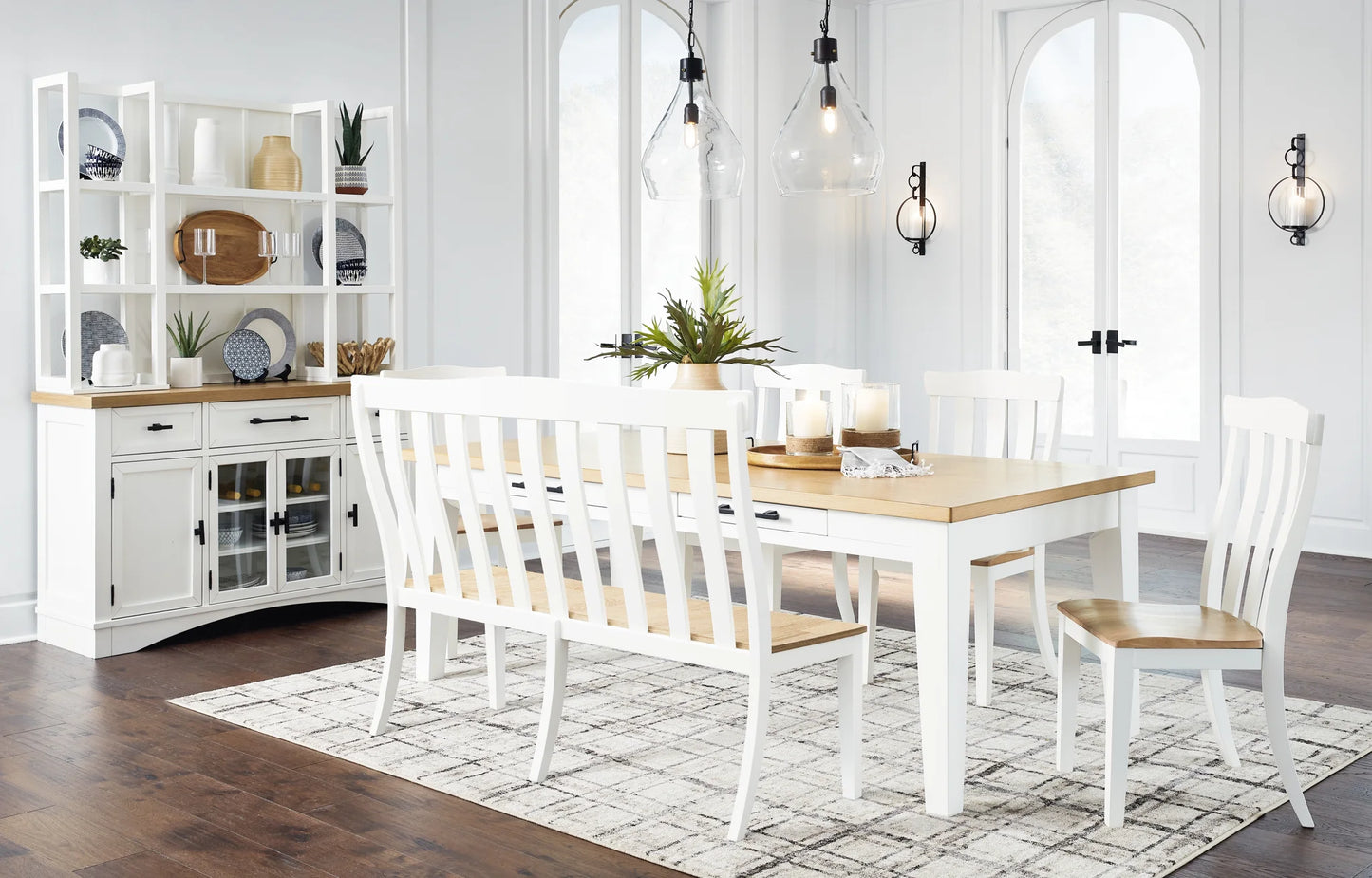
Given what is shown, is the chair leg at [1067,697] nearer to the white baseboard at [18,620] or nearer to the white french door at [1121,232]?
the white baseboard at [18,620]

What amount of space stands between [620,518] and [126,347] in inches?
102

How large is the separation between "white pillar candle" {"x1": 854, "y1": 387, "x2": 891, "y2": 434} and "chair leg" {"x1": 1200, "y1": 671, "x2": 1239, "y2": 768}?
97 centimetres

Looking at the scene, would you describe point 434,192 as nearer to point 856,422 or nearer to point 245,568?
point 245,568

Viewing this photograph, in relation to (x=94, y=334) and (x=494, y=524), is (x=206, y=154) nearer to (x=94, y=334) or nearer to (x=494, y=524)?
(x=94, y=334)

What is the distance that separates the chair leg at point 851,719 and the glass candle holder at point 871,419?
70 cm

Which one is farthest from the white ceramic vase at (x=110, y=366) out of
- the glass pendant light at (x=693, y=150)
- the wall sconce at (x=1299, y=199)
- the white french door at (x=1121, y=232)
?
the wall sconce at (x=1299, y=199)

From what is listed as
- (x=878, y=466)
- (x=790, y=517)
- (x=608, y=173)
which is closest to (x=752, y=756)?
(x=790, y=517)

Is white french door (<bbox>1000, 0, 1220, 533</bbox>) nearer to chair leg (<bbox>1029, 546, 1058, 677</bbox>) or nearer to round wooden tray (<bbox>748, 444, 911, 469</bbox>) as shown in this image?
chair leg (<bbox>1029, 546, 1058, 677</bbox>)

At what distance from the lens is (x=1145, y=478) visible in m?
3.33

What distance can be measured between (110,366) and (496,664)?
68.6 inches

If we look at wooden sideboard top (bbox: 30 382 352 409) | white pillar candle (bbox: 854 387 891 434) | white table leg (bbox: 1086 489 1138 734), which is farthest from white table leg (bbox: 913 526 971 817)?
wooden sideboard top (bbox: 30 382 352 409)

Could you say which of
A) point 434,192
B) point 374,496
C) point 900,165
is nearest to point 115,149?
point 434,192

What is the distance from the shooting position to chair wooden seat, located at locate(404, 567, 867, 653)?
9.39 feet

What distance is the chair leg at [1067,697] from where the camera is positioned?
3150mm
